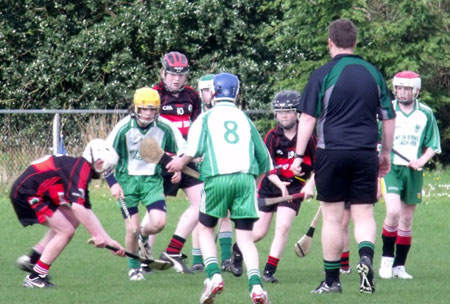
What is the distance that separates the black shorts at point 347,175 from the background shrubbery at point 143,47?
13.3m

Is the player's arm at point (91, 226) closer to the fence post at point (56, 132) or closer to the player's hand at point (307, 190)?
the player's hand at point (307, 190)

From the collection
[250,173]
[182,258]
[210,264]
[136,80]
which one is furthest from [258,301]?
[136,80]

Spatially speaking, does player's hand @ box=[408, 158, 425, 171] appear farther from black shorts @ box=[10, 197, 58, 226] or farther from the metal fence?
the metal fence

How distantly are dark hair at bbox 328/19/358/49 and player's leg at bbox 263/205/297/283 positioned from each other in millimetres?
1920

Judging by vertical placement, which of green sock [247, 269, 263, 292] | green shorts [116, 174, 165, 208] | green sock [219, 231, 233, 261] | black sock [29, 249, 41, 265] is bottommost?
green sock [219, 231, 233, 261]

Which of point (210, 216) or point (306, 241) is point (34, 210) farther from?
point (306, 241)

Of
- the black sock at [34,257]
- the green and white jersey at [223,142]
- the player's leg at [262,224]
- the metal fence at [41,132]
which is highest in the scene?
the green and white jersey at [223,142]

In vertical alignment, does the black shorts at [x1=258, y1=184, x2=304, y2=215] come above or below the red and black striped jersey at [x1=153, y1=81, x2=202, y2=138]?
below

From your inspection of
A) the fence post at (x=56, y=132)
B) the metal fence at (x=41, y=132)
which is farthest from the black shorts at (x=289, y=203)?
the fence post at (x=56, y=132)

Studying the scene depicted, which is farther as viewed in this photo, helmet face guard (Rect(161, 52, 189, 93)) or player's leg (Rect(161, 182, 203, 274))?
helmet face guard (Rect(161, 52, 189, 93))

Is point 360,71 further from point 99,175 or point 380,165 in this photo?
point 99,175

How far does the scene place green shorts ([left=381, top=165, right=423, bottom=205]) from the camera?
8930mm

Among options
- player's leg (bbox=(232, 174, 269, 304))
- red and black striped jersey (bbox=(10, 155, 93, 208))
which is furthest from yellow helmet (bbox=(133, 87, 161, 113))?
player's leg (bbox=(232, 174, 269, 304))

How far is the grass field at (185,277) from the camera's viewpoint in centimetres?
753
